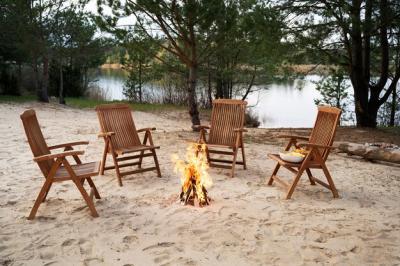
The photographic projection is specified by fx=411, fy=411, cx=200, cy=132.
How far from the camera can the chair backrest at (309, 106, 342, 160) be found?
4.45 meters

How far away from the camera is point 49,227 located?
3467 millimetres

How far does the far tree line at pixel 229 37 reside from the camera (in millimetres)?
7807

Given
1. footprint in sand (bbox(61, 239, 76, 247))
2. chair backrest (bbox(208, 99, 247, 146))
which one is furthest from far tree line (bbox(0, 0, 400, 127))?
footprint in sand (bbox(61, 239, 76, 247))

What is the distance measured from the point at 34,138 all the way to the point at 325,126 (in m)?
3.07

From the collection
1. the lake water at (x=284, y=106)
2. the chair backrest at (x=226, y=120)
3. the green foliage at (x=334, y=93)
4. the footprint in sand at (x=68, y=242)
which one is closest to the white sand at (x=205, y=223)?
the footprint in sand at (x=68, y=242)

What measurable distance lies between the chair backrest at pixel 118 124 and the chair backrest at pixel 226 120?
1119 mm

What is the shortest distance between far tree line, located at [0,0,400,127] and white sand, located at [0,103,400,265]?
353cm

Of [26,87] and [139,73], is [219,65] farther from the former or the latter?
[26,87]

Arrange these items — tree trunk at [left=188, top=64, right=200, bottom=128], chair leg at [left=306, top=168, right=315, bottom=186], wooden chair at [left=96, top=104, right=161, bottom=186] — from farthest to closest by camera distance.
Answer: tree trunk at [left=188, top=64, right=200, bottom=128]
wooden chair at [left=96, top=104, right=161, bottom=186]
chair leg at [left=306, top=168, right=315, bottom=186]

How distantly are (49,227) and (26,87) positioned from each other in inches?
691

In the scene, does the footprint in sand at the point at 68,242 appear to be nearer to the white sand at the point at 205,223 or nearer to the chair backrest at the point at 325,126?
the white sand at the point at 205,223

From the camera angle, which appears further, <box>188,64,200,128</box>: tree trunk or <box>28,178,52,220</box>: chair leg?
<box>188,64,200,128</box>: tree trunk

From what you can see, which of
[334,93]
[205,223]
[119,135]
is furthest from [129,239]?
[334,93]

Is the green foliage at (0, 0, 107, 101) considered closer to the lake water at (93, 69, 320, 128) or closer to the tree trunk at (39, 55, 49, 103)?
the tree trunk at (39, 55, 49, 103)
